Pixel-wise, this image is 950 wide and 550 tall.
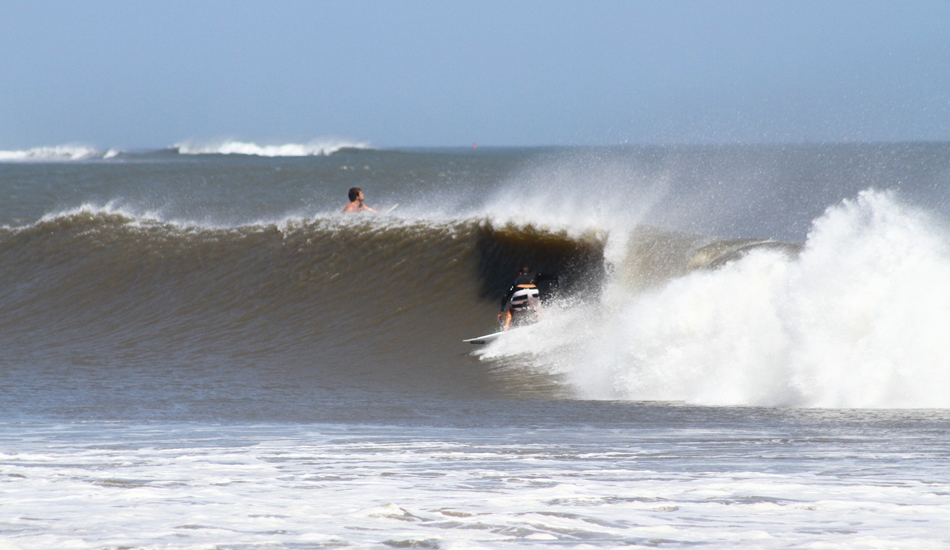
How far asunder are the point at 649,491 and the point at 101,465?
2402mm

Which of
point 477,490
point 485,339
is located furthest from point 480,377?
point 477,490

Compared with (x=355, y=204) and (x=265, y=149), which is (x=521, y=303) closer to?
(x=355, y=204)

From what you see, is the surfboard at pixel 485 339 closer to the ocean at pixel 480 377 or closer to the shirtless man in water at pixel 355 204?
the ocean at pixel 480 377

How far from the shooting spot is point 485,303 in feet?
34.9

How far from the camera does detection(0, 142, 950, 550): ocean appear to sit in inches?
128

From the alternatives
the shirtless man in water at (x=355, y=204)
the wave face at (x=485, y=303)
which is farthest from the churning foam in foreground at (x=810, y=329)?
the shirtless man in water at (x=355, y=204)

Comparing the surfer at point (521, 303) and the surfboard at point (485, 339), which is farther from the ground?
the surfer at point (521, 303)

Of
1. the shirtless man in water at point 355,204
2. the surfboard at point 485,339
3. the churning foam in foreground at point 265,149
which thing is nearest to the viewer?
the surfboard at point 485,339

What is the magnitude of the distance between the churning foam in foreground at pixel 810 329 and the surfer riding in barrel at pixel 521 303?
1.46m

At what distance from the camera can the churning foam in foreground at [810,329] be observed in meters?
6.02

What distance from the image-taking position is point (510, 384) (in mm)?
7566

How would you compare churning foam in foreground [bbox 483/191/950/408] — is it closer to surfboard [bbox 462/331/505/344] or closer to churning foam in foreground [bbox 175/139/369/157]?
surfboard [bbox 462/331/505/344]

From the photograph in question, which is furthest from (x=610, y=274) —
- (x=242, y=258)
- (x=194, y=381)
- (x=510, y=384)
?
(x=242, y=258)

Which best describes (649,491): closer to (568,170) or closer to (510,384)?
(510,384)
